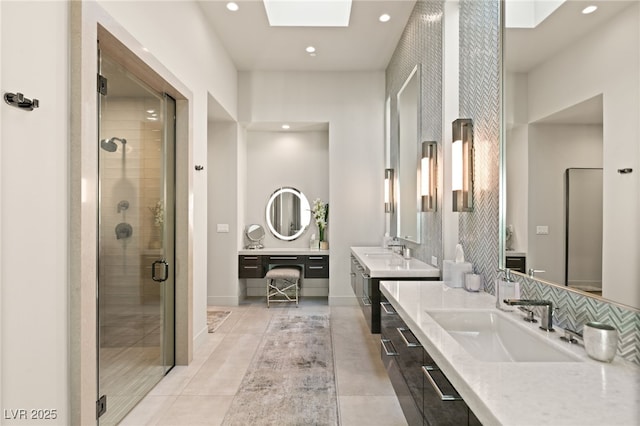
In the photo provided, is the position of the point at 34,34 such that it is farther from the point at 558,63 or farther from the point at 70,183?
the point at 558,63

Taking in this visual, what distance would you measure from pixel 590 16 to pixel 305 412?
260 cm

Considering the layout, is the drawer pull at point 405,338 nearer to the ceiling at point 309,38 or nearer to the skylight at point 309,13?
the ceiling at point 309,38

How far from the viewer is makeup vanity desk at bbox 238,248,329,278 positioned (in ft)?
17.5

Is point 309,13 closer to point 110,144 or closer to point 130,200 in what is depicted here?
point 110,144

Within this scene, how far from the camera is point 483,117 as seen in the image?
2.31 meters

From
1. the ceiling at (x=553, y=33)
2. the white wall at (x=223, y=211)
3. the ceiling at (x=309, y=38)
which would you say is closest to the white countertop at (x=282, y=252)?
the white wall at (x=223, y=211)

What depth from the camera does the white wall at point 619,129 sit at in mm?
1144

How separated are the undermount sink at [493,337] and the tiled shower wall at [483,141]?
7.5 inches

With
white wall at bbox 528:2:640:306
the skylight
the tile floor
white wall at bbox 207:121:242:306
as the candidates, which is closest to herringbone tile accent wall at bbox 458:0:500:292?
white wall at bbox 528:2:640:306

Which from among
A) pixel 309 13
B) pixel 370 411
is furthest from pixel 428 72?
pixel 370 411

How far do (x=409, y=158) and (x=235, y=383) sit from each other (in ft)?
9.18

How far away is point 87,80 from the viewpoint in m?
1.80

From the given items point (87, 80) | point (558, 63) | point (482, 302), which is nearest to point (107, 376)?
point (87, 80)

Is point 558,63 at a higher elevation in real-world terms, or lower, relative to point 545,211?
higher
